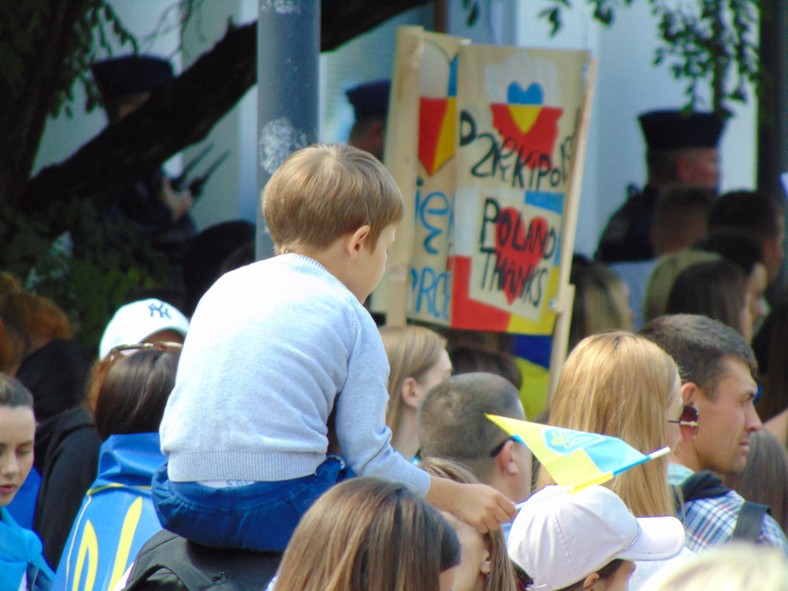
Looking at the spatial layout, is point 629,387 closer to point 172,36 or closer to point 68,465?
point 68,465

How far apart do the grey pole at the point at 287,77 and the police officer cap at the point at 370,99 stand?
15.1ft

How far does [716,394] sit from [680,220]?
3.75 metres

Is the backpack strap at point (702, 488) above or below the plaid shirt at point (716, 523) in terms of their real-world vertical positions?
above

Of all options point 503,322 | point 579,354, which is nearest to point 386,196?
point 579,354

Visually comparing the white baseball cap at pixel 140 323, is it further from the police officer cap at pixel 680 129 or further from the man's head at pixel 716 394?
the police officer cap at pixel 680 129

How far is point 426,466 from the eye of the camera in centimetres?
322

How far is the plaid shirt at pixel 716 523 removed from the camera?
3029 millimetres

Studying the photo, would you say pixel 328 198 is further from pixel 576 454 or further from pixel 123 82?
pixel 123 82

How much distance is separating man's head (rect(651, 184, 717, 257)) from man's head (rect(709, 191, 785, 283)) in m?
0.17

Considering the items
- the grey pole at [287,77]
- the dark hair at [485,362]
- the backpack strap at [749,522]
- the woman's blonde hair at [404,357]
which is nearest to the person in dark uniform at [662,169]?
the dark hair at [485,362]

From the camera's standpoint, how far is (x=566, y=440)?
259cm

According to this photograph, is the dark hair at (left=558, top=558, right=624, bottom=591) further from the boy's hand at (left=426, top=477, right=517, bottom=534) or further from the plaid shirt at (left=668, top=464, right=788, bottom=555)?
the plaid shirt at (left=668, top=464, right=788, bottom=555)

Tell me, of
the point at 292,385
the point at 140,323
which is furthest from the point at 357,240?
the point at 140,323

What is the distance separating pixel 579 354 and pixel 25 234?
9.74 ft
